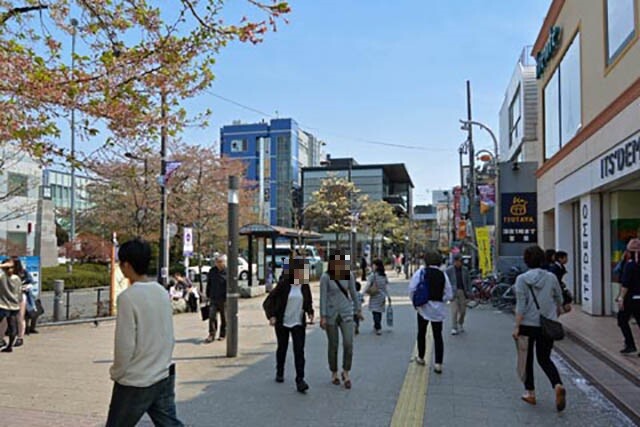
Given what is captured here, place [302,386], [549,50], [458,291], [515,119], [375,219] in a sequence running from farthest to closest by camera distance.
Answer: [375,219]
[515,119]
[549,50]
[458,291]
[302,386]

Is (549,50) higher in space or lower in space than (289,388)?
higher

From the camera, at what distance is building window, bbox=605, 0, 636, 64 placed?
37.2 feet

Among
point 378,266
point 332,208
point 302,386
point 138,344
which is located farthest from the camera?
point 332,208

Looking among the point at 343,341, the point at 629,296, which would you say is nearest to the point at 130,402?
the point at 343,341

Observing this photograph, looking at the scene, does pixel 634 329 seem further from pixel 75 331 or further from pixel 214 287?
pixel 75 331

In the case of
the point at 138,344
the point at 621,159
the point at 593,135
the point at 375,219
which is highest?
the point at 593,135

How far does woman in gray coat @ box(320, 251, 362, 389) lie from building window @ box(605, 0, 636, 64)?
7595 mm

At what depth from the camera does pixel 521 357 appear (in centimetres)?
664

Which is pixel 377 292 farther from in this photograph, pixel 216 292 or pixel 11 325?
pixel 11 325

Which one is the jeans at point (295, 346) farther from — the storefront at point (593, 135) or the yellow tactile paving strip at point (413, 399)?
the storefront at point (593, 135)

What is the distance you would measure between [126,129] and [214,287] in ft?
11.8

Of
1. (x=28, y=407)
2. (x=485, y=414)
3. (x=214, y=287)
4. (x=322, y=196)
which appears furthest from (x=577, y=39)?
(x=322, y=196)

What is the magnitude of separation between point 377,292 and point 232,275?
3.96 meters

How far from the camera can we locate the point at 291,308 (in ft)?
24.7
